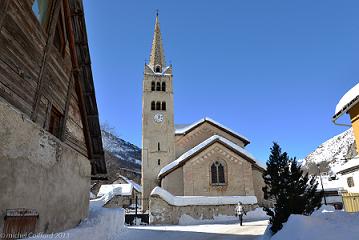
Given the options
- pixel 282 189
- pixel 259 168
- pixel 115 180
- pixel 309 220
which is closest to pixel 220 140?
pixel 259 168

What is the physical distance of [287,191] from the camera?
9.93 metres

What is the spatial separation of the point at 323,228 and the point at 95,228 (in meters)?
6.48

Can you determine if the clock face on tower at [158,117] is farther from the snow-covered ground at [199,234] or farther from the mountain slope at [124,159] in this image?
the mountain slope at [124,159]

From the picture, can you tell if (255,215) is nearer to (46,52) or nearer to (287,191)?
(287,191)

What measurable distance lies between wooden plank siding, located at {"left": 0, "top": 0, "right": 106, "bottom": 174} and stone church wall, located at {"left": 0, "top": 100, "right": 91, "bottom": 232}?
406 millimetres

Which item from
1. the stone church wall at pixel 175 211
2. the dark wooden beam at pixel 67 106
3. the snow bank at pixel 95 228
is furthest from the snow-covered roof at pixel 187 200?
the dark wooden beam at pixel 67 106

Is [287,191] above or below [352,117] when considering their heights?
below

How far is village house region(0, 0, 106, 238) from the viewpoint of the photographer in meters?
5.37

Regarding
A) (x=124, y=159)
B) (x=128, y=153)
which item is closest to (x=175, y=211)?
(x=124, y=159)

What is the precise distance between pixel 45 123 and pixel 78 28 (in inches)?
142

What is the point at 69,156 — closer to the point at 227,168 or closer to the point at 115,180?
the point at 227,168

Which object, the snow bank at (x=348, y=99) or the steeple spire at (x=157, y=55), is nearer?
the snow bank at (x=348, y=99)

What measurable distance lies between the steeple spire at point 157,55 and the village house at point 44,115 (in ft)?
114

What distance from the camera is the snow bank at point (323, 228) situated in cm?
598
